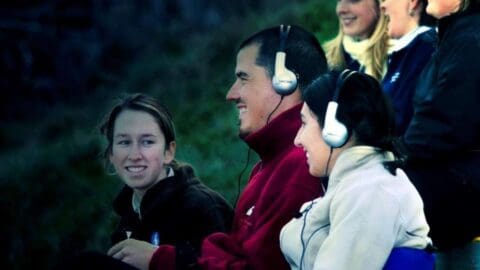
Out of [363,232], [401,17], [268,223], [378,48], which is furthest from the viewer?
[378,48]

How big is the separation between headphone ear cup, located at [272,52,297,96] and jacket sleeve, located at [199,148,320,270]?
0.19 meters

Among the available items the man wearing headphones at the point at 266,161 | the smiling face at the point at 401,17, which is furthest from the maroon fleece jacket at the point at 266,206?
the smiling face at the point at 401,17

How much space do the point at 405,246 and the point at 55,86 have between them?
2.80 m

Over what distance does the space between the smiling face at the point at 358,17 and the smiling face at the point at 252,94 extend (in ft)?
3.60

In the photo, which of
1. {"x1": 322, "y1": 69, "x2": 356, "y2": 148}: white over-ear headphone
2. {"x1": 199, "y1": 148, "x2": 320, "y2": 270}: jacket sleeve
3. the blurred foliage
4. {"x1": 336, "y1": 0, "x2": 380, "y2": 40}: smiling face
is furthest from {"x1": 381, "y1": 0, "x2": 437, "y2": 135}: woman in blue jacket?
the blurred foliage

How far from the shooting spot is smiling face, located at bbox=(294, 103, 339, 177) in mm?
3334

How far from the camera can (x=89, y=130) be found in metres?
5.56

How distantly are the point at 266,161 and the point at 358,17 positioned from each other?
1.35 metres

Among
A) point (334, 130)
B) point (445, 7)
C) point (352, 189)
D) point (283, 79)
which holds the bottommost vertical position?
point (352, 189)

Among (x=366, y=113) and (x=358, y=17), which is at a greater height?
(x=358, y=17)

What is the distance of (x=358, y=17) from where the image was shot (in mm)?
4961

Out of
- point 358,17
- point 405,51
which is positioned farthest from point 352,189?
point 358,17

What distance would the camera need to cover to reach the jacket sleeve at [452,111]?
372 centimetres

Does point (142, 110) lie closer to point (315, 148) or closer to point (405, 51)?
point (405, 51)
